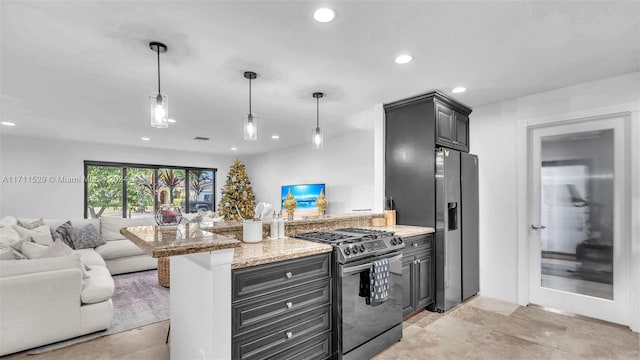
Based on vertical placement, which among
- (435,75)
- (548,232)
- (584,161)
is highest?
(435,75)

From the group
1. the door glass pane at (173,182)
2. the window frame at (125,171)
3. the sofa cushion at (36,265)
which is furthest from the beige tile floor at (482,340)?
the door glass pane at (173,182)

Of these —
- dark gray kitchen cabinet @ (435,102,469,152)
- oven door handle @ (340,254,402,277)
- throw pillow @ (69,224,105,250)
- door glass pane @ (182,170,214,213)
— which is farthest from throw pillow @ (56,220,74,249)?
dark gray kitchen cabinet @ (435,102,469,152)

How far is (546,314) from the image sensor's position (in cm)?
323

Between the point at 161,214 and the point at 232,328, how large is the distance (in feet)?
3.12

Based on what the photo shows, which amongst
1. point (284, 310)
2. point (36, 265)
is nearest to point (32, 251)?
point (36, 265)

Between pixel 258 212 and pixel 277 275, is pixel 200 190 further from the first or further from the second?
pixel 277 275

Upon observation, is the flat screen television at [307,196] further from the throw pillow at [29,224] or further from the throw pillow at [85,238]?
the throw pillow at [29,224]

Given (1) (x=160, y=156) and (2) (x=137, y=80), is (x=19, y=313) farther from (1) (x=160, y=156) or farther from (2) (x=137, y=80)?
(1) (x=160, y=156)

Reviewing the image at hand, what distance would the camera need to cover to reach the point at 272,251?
2.00 meters

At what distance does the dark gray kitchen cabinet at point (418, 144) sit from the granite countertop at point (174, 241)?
7.96 ft

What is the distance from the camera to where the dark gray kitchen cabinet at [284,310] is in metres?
1.75

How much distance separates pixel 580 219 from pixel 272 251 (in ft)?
11.0

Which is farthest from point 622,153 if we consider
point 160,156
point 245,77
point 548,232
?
point 160,156

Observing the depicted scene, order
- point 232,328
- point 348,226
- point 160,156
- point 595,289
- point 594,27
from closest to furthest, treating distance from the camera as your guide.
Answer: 1. point 232,328
2. point 594,27
3. point 595,289
4. point 348,226
5. point 160,156
